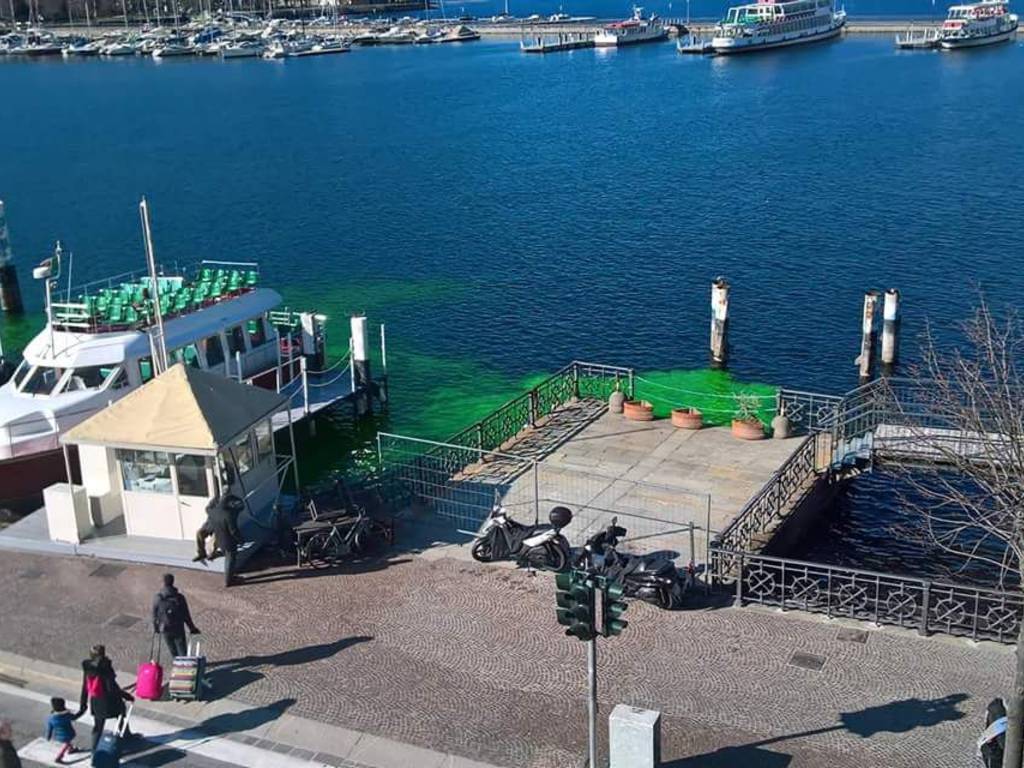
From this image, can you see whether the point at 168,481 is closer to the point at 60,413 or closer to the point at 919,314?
the point at 60,413

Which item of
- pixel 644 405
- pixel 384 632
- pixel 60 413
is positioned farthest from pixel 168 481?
pixel 644 405

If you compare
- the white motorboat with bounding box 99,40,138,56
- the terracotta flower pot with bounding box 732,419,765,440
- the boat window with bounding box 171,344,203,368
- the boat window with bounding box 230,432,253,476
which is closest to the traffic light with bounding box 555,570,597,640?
the boat window with bounding box 230,432,253,476

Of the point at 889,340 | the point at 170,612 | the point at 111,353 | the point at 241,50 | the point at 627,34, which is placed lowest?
the point at 889,340

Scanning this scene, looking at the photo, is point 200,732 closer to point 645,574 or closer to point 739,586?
point 645,574

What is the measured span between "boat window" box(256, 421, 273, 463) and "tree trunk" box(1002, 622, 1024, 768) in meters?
16.5

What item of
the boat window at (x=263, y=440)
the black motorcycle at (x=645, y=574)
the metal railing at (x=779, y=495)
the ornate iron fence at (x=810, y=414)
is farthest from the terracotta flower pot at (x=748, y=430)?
the boat window at (x=263, y=440)

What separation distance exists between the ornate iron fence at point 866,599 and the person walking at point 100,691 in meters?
11.1

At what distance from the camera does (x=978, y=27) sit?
489 feet

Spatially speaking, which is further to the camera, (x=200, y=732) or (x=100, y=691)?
(x=200, y=732)

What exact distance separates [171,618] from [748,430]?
16.0 metres

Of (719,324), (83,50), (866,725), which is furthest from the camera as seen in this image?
(83,50)

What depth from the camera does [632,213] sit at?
72875mm

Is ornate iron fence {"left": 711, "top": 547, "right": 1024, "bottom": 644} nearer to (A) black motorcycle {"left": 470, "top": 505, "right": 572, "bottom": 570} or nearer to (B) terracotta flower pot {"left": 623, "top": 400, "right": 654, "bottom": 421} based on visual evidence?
(A) black motorcycle {"left": 470, "top": 505, "right": 572, "bottom": 570}

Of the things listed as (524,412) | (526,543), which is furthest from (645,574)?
(524,412)
